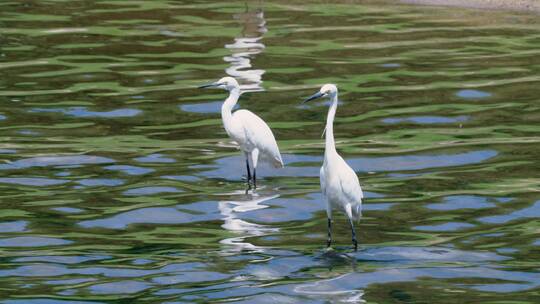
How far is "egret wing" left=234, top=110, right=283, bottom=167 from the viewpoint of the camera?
1503cm

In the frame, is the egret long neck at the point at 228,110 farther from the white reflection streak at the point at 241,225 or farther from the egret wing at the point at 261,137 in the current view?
the white reflection streak at the point at 241,225

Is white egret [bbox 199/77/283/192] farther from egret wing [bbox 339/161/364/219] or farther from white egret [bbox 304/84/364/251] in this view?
egret wing [bbox 339/161/364/219]

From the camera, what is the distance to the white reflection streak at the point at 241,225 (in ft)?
41.1

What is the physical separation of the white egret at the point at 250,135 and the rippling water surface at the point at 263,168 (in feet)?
1.03

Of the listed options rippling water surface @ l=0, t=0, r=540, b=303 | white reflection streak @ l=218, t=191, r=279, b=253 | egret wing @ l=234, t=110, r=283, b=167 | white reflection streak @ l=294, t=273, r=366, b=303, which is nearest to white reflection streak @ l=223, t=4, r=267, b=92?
rippling water surface @ l=0, t=0, r=540, b=303

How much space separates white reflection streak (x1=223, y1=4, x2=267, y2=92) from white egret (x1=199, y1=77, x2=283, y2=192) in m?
3.90

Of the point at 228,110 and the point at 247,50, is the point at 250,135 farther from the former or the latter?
the point at 247,50

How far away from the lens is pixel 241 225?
1328cm

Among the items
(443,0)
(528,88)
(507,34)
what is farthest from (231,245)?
(443,0)

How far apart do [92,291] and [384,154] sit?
18.7ft

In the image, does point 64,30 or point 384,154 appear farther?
point 64,30

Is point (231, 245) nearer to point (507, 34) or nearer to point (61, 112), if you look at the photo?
point (61, 112)

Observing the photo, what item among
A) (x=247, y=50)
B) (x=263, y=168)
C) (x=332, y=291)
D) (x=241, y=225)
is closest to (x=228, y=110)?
(x=263, y=168)

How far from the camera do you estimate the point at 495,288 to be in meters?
11.3
